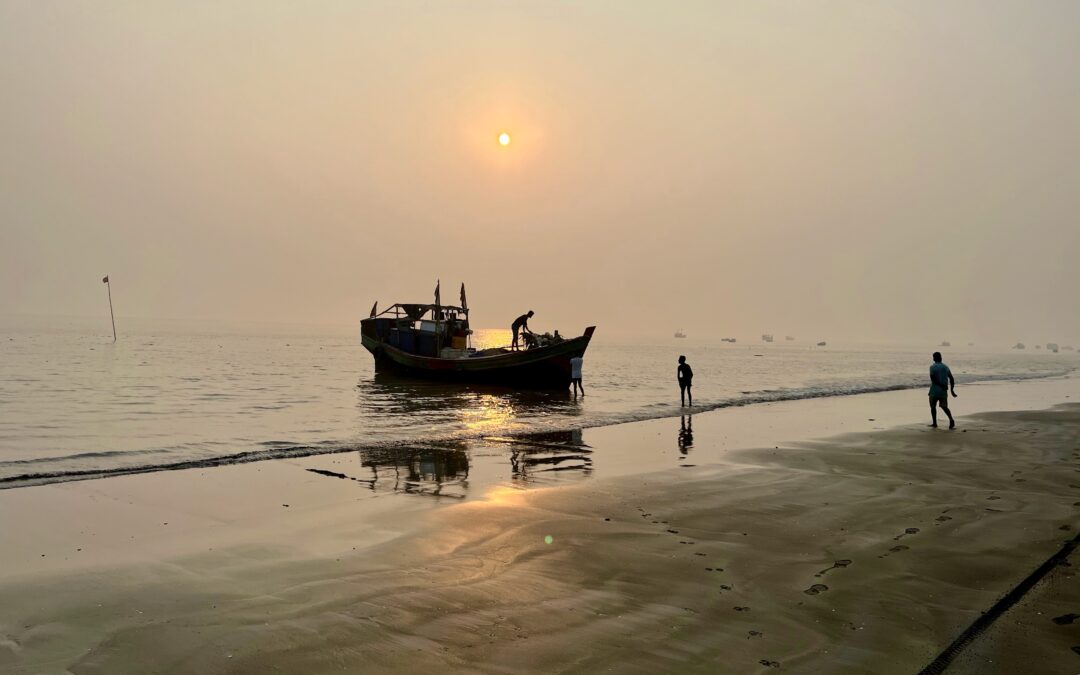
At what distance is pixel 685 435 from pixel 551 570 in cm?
1264

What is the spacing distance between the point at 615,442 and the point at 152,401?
70.1ft

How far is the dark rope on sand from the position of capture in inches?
180

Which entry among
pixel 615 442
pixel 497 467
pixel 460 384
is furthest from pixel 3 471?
pixel 460 384

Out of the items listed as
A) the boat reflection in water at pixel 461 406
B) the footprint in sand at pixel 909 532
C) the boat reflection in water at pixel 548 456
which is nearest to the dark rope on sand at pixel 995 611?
the footprint in sand at pixel 909 532

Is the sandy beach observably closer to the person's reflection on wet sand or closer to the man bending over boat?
the person's reflection on wet sand

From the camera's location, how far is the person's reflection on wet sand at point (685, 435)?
52.7ft

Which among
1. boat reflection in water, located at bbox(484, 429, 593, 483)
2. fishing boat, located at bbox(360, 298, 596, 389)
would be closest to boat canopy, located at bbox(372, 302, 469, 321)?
fishing boat, located at bbox(360, 298, 596, 389)

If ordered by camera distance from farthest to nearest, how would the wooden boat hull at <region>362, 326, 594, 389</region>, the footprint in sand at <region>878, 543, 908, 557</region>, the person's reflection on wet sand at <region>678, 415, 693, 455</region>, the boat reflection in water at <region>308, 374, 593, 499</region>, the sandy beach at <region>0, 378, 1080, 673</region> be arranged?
the wooden boat hull at <region>362, 326, 594, 389</region>
the person's reflection on wet sand at <region>678, 415, 693, 455</region>
the boat reflection in water at <region>308, 374, 593, 499</region>
the footprint in sand at <region>878, 543, 908, 557</region>
the sandy beach at <region>0, 378, 1080, 673</region>

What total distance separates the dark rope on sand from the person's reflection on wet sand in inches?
339

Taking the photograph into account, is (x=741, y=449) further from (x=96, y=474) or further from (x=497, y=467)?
(x=96, y=474)

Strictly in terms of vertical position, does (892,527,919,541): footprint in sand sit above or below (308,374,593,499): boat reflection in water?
above

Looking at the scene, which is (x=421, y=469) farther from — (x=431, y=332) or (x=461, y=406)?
(x=431, y=332)

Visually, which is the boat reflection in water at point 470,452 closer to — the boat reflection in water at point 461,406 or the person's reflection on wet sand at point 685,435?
the boat reflection in water at point 461,406

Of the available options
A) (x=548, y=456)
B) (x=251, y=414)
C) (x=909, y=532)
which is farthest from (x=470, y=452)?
(x=251, y=414)
